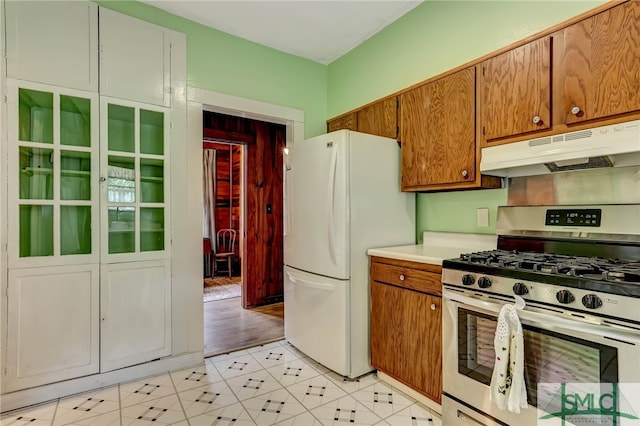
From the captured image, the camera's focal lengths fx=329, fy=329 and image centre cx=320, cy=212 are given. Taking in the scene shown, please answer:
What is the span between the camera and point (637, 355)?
1.15 metres

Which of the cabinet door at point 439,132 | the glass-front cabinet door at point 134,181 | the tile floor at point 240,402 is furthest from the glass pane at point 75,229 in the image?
the cabinet door at point 439,132

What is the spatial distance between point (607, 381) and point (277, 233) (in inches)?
142

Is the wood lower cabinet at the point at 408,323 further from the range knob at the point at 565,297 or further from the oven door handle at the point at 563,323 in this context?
the range knob at the point at 565,297

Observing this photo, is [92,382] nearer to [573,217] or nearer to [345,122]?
[345,122]

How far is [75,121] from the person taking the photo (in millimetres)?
2188

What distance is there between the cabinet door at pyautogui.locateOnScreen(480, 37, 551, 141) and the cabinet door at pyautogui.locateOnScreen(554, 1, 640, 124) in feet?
0.21

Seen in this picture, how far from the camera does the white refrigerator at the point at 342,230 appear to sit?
2.23 meters

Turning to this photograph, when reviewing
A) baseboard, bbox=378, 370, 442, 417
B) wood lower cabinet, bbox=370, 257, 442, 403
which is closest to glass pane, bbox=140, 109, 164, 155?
wood lower cabinet, bbox=370, 257, 442, 403

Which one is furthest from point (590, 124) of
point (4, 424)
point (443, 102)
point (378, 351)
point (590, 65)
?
point (4, 424)

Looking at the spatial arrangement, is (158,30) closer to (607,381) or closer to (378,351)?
(378,351)

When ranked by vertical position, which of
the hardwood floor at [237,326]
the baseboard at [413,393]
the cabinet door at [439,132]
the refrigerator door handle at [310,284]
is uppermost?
the cabinet door at [439,132]

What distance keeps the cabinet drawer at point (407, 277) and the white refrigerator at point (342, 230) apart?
12cm

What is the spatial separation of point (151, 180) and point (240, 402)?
1671mm

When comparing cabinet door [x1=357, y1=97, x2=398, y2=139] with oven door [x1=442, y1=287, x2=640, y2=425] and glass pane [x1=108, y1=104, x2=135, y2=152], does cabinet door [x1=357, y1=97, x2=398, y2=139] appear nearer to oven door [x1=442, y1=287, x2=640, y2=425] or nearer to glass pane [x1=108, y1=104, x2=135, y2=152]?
oven door [x1=442, y1=287, x2=640, y2=425]
